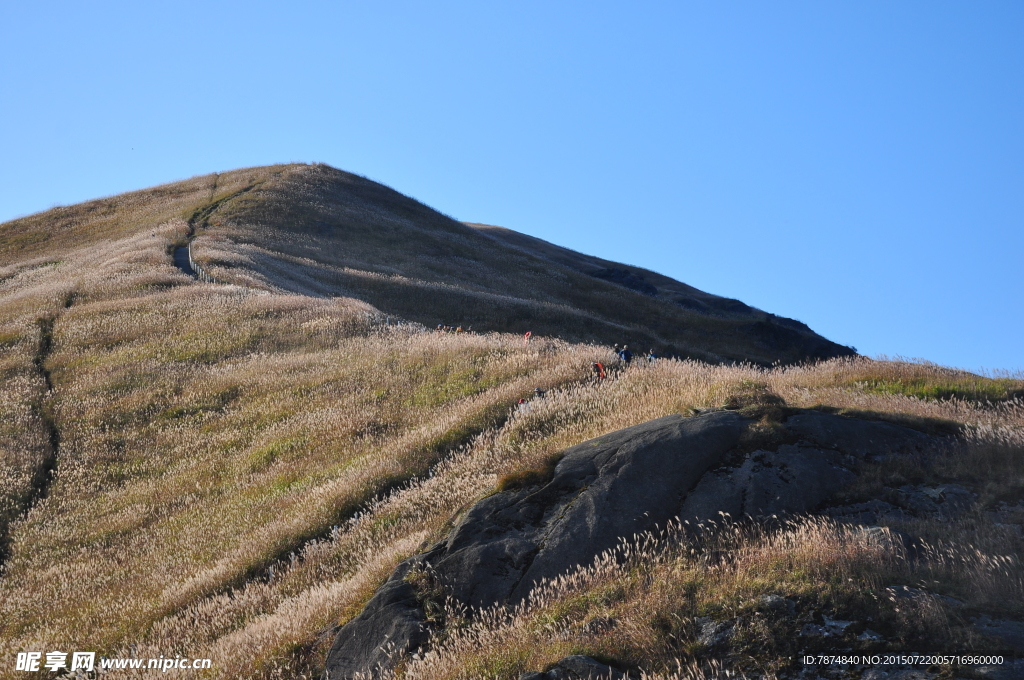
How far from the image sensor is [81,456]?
63.5ft

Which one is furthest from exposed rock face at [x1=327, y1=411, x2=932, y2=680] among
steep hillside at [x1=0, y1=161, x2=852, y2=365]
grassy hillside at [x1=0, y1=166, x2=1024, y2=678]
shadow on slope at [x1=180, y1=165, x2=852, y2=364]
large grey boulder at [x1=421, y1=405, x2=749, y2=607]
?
shadow on slope at [x1=180, y1=165, x2=852, y2=364]

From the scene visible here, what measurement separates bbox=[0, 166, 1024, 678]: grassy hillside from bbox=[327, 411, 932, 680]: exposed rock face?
1.89ft

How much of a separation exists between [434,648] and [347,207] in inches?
2852

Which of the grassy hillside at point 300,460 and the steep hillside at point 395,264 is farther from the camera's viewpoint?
the steep hillside at point 395,264

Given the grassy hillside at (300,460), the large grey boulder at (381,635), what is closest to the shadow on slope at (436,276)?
the grassy hillside at (300,460)

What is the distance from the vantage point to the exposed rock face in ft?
25.5

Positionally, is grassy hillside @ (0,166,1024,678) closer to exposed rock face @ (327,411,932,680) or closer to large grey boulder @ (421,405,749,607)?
exposed rock face @ (327,411,932,680)

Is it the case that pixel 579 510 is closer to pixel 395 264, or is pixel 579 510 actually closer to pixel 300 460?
pixel 300 460

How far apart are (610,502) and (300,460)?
10.1 meters

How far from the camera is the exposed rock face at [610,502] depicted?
7.77m

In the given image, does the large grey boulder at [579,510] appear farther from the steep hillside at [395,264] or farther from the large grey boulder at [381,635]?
the steep hillside at [395,264]

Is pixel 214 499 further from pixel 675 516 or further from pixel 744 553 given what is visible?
pixel 744 553

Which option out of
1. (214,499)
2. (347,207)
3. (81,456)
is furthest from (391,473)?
(347,207)

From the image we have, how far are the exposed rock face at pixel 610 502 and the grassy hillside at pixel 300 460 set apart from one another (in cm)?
57
